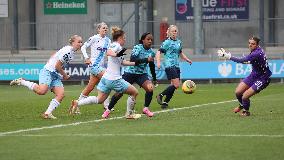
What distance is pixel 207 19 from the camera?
4247 centimetres

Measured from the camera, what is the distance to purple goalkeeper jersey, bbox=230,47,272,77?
1806 centimetres

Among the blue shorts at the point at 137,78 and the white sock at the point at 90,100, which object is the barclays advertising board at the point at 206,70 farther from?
the white sock at the point at 90,100

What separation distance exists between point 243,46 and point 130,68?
2283 centimetres

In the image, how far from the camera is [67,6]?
1767 inches

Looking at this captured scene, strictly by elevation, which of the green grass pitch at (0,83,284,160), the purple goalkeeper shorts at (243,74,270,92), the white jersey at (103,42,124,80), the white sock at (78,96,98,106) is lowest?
the green grass pitch at (0,83,284,160)

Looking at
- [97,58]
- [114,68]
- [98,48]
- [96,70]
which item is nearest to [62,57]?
[114,68]

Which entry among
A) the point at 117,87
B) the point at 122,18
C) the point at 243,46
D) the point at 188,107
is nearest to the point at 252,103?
the point at 188,107

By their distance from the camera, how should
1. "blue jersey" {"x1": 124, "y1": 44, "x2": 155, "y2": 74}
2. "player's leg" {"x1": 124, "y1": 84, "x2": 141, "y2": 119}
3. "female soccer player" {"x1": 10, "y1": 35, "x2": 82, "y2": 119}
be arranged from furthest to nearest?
1. "blue jersey" {"x1": 124, "y1": 44, "x2": 155, "y2": 74}
2. "female soccer player" {"x1": 10, "y1": 35, "x2": 82, "y2": 119}
3. "player's leg" {"x1": 124, "y1": 84, "x2": 141, "y2": 119}

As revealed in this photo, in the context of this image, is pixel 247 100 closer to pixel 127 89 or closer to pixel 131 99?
pixel 131 99

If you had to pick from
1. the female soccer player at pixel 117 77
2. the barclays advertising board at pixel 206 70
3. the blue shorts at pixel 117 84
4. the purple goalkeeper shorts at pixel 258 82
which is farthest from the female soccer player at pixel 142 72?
the barclays advertising board at pixel 206 70

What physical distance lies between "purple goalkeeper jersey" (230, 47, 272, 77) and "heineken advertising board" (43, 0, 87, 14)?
27.2 metres

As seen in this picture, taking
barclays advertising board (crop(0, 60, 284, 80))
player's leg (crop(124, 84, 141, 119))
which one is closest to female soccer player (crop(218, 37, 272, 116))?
player's leg (crop(124, 84, 141, 119))

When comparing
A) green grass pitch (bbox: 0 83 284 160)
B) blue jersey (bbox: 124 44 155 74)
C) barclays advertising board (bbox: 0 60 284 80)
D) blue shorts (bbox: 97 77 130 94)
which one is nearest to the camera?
green grass pitch (bbox: 0 83 284 160)

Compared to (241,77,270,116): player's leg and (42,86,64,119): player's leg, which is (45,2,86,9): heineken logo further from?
(241,77,270,116): player's leg
